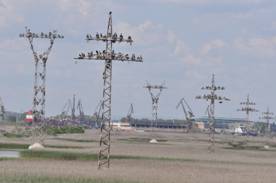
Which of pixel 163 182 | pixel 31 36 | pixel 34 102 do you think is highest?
pixel 31 36

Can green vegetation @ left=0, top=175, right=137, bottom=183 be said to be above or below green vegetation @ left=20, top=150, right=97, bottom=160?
below

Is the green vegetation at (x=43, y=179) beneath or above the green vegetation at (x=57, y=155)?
beneath

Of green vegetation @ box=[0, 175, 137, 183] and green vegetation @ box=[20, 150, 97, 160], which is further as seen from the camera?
green vegetation @ box=[20, 150, 97, 160]

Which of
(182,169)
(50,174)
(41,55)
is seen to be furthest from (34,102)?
(50,174)

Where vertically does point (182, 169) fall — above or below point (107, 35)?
below

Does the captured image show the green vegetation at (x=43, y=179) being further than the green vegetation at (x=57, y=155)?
No

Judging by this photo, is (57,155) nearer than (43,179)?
No

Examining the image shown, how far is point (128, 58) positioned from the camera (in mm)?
68688

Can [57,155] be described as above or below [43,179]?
above

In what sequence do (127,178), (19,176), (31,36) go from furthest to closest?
(31,36)
(127,178)
(19,176)

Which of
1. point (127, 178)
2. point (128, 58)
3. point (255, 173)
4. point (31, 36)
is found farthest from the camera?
point (31, 36)

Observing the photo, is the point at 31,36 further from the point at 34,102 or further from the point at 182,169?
the point at 182,169

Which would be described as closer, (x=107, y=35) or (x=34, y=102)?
(x=107, y=35)

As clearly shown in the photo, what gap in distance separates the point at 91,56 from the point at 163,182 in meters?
16.9
